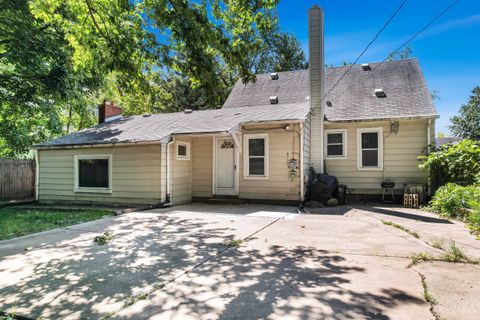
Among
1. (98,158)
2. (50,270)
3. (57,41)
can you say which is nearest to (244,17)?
(50,270)

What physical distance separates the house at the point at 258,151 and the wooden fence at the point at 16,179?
217 cm

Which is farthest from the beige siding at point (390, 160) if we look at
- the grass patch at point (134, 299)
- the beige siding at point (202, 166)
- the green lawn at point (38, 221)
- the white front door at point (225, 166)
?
the grass patch at point (134, 299)

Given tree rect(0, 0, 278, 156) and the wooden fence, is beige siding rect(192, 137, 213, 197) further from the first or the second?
the wooden fence

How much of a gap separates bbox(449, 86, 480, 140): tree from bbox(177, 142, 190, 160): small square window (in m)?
36.4

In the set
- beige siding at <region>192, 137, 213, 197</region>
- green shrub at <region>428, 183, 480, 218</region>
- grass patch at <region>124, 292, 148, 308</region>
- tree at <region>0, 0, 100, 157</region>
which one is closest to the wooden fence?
tree at <region>0, 0, 100, 157</region>

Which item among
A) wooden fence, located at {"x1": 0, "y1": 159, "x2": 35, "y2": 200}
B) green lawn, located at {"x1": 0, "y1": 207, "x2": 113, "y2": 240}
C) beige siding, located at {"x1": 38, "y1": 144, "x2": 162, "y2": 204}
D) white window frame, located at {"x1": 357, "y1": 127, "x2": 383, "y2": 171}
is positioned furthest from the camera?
wooden fence, located at {"x1": 0, "y1": 159, "x2": 35, "y2": 200}

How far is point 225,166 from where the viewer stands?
1048cm

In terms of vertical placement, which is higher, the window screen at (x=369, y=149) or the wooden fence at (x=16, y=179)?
the window screen at (x=369, y=149)

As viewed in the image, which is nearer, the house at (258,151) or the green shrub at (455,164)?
the green shrub at (455,164)

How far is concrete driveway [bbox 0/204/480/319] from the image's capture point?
2.69 m

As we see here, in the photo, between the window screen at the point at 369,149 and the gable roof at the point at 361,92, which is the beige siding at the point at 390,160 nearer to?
the window screen at the point at 369,149

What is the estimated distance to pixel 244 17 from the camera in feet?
20.7

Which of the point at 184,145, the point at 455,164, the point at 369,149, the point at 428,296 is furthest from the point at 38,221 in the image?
the point at 455,164

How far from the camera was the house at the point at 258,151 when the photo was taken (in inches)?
374
